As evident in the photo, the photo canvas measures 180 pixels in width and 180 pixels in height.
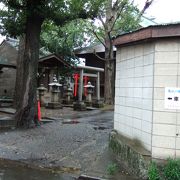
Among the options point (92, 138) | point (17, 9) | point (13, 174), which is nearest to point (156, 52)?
point (13, 174)

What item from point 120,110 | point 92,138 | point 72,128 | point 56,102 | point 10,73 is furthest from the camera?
point 10,73

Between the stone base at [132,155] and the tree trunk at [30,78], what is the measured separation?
5704 millimetres

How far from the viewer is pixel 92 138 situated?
1159 centimetres

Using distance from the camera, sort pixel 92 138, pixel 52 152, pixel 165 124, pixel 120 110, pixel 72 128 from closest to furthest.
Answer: pixel 165 124
pixel 120 110
pixel 52 152
pixel 92 138
pixel 72 128

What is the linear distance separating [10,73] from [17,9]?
14.2m

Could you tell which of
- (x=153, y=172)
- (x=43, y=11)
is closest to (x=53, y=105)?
(x=43, y=11)

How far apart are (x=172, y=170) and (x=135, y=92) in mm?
2119

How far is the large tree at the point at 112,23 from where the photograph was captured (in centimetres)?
2331

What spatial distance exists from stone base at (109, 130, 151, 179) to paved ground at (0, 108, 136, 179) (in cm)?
20

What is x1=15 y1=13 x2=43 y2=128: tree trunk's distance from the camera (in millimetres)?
13703

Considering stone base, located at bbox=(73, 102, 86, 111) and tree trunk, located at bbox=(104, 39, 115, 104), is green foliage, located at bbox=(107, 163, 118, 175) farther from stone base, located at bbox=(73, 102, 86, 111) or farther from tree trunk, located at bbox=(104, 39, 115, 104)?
tree trunk, located at bbox=(104, 39, 115, 104)

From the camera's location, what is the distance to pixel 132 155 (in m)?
7.26

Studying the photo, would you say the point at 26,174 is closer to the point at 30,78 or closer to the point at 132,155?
the point at 132,155

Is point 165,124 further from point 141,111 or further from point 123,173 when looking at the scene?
point 123,173
